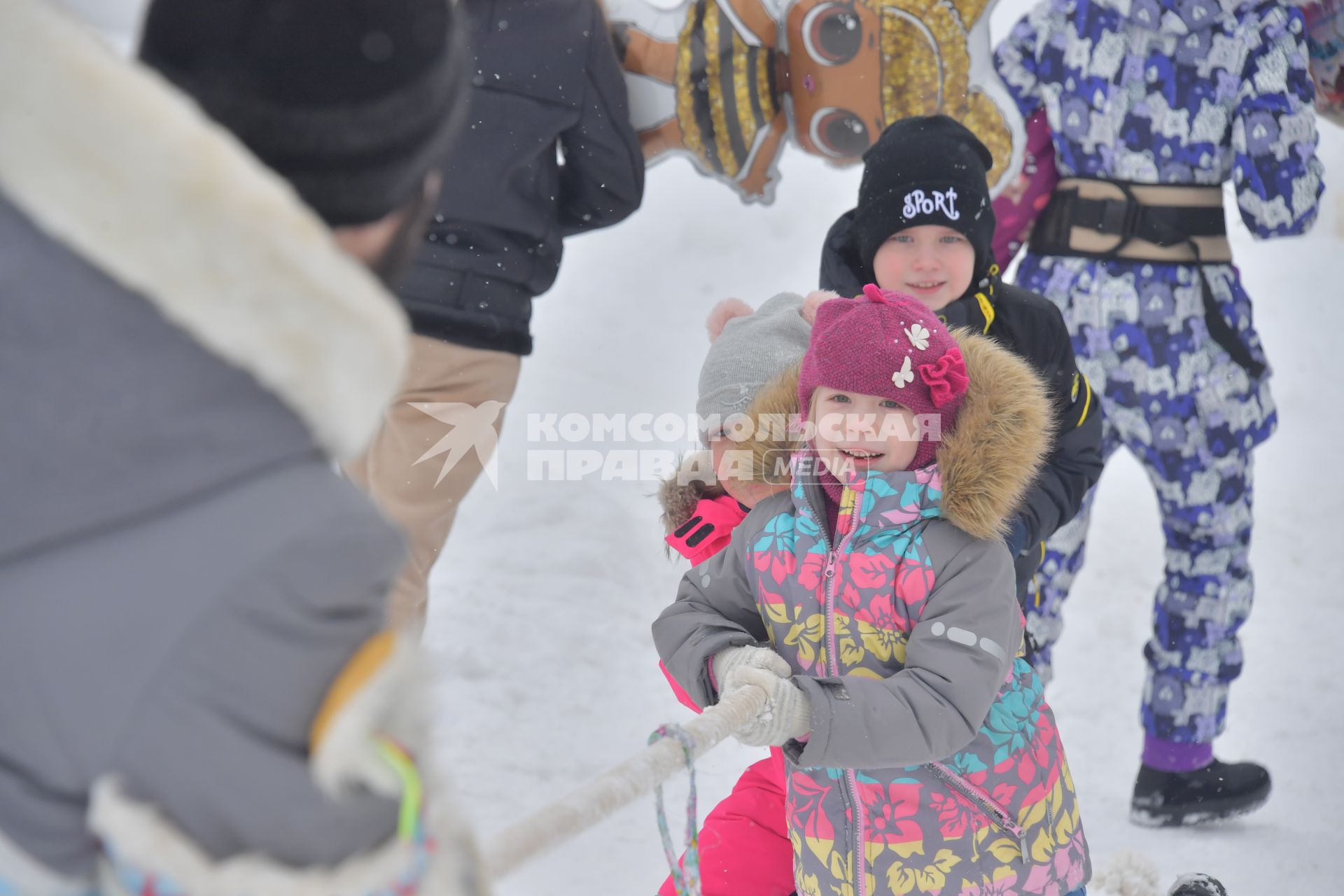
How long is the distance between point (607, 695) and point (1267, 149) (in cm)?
217

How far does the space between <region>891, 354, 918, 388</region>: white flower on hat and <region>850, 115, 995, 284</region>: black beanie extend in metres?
0.69

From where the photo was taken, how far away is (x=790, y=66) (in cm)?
340

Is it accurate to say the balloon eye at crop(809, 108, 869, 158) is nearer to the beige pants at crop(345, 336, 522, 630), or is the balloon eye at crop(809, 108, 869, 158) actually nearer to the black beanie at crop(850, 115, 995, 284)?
the black beanie at crop(850, 115, 995, 284)

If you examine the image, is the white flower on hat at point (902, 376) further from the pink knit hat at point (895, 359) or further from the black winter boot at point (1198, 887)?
the black winter boot at point (1198, 887)

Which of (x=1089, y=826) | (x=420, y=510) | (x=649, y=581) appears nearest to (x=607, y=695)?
(x=649, y=581)

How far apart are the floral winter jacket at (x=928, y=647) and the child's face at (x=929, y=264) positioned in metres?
0.62

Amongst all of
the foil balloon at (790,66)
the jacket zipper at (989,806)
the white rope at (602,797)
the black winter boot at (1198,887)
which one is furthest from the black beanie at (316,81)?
the foil balloon at (790,66)

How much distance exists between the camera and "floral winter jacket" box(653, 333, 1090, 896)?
1524mm

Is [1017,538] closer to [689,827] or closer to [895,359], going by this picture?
[895,359]

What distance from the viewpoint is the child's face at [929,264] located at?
2.23 metres

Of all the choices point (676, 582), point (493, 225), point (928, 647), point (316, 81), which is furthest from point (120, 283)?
point (676, 582)

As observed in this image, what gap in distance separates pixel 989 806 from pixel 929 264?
1.05m

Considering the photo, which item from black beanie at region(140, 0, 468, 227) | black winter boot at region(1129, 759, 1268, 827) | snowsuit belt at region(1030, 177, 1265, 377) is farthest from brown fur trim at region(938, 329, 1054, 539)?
black winter boot at region(1129, 759, 1268, 827)

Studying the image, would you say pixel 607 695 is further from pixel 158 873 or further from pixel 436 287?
pixel 158 873
